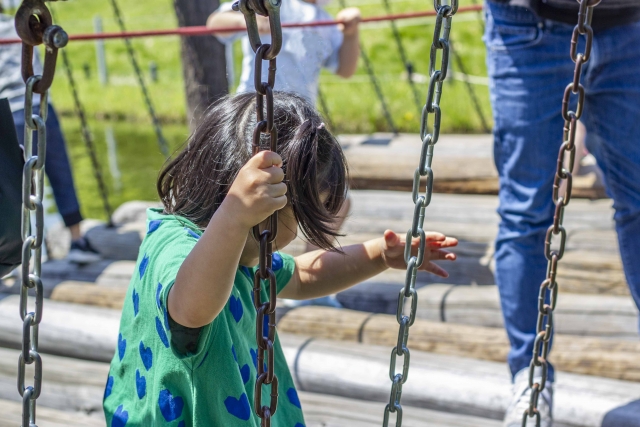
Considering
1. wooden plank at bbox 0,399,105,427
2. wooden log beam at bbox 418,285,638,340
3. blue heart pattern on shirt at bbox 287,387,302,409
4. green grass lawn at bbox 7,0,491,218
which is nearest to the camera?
blue heart pattern on shirt at bbox 287,387,302,409

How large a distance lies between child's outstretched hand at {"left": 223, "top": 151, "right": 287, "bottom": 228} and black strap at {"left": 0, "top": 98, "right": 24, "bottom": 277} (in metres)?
0.55

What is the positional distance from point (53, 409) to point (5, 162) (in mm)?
1500

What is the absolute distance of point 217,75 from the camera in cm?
399

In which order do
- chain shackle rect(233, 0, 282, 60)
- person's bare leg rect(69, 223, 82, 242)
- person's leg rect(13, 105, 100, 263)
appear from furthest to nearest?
person's bare leg rect(69, 223, 82, 242) < person's leg rect(13, 105, 100, 263) < chain shackle rect(233, 0, 282, 60)

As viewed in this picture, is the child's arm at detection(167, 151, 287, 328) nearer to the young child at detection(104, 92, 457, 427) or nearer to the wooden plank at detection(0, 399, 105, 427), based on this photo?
the young child at detection(104, 92, 457, 427)

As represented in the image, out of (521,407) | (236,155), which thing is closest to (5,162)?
(236,155)

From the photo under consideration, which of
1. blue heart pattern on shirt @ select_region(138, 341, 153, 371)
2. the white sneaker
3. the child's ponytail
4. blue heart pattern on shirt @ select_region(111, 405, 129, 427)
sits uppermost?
the child's ponytail

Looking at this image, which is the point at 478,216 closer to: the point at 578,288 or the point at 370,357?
the point at 578,288

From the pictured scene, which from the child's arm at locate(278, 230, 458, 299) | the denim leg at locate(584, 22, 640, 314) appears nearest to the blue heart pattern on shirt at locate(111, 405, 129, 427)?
the child's arm at locate(278, 230, 458, 299)

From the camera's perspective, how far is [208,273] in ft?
4.10

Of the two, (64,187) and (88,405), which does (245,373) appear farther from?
(64,187)

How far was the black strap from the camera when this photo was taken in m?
1.53

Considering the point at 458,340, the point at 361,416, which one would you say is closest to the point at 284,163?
the point at 361,416

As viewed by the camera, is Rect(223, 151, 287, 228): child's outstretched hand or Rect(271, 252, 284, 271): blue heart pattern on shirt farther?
Rect(271, 252, 284, 271): blue heart pattern on shirt
